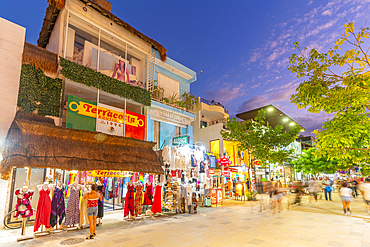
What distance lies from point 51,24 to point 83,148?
769 cm

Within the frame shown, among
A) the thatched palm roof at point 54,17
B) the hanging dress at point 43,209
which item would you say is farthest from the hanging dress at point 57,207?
the thatched palm roof at point 54,17

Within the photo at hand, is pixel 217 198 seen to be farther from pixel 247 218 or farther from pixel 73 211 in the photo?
pixel 73 211

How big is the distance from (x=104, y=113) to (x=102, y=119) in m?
0.38

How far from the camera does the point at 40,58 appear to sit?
10430mm

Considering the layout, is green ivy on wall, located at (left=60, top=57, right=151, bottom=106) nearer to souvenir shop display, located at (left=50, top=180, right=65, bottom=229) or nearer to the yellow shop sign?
the yellow shop sign

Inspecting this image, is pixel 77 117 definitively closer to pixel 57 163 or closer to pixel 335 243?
pixel 57 163

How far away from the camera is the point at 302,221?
1098 centimetres

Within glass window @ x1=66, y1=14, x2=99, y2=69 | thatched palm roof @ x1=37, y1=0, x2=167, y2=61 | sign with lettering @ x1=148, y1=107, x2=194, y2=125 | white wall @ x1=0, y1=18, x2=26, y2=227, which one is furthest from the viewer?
sign with lettering @ x1=148, y1=107, x2=194, y2=125

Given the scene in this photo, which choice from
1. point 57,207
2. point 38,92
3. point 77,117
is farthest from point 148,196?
point 38,92

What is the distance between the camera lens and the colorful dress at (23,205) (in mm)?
7816

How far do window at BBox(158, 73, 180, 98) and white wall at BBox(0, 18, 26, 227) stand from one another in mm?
8938

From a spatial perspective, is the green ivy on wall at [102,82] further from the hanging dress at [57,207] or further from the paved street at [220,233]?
the paved street at [220,233]

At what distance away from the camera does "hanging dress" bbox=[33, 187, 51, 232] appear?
812cm

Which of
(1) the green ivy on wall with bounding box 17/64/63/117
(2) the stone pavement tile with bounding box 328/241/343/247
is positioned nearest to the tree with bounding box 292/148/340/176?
(2) the stone pavement tile with bounding box 328/241/343/247
